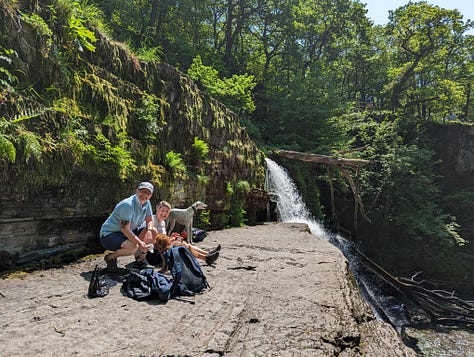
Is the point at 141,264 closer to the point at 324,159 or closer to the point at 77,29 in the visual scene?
the point at 77,29

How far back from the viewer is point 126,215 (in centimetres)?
434

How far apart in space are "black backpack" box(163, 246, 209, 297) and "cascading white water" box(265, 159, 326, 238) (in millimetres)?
9890

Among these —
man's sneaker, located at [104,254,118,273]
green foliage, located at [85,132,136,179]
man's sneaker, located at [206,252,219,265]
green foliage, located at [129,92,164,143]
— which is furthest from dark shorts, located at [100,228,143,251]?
green foliage, located at [129,92,164,143]

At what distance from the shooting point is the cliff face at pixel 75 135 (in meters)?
4.63

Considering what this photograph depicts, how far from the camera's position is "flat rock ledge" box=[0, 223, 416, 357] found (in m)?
2.60

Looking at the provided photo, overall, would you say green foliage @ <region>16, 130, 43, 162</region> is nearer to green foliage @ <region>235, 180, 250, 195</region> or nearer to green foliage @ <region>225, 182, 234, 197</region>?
green foliage @ <region>225, 182, 234, 197</region>

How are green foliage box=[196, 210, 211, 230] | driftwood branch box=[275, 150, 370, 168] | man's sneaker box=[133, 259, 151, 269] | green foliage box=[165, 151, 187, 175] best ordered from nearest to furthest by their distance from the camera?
man's sneaker box=[133, 259, 151, 269]
green foliage box=[165, 151, 187, 175]
green foliage box=[196, 210, 211, 230]
driftwood branch box=[275, 150, 370, 168]

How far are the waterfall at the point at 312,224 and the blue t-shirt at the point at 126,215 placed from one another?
30.5ft

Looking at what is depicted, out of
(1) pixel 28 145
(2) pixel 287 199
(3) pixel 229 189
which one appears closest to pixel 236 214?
(3) pixel 229 189

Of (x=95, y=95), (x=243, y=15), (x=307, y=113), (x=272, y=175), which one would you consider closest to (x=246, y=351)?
A: (x=95, y=95)

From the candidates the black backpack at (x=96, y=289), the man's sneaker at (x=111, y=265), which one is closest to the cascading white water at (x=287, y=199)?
the man's sneaker at (x=111, y=265)

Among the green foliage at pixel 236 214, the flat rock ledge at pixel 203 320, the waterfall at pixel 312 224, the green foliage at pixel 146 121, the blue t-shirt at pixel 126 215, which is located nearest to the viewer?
the flat rock ledge at pixel 203 320

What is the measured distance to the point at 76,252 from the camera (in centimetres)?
544

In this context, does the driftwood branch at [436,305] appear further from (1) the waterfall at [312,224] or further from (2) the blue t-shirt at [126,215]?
(2) the blue t-shirt at [126,215]
